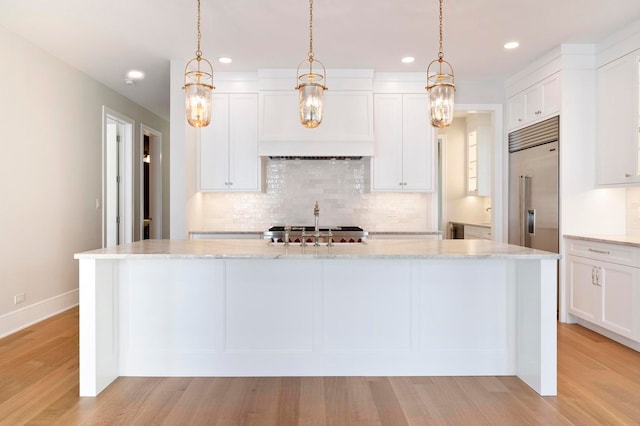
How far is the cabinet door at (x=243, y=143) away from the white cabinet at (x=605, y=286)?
3333 mm

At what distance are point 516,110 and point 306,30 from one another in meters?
2.68

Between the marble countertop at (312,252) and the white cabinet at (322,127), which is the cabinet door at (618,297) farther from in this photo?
the white cabinet at (322,127)

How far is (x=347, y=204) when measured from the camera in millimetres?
5332

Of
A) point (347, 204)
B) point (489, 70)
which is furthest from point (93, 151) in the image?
point (489, 70)

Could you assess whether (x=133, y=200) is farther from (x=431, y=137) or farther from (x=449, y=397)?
(x=449, y=397)

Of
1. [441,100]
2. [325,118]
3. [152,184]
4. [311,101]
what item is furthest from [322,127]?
[152,184]

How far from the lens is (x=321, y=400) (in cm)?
244

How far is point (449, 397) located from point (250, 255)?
1.41 meters

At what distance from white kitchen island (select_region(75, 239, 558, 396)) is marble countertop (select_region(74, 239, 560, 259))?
0.27ft

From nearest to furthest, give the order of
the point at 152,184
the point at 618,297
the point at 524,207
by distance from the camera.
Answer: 1. the point at 618,297
2. the point at 524,207
3. the point at 152,184

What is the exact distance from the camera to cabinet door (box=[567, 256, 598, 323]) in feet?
12.3

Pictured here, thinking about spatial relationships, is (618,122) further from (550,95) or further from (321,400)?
(321,400)

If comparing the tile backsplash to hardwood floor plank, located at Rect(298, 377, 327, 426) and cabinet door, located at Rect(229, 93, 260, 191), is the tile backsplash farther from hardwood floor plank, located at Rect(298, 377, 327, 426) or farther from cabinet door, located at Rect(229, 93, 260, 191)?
hardwood floor plank, located at Rect(298, 377, 327, 426)

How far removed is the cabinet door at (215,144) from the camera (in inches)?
194
